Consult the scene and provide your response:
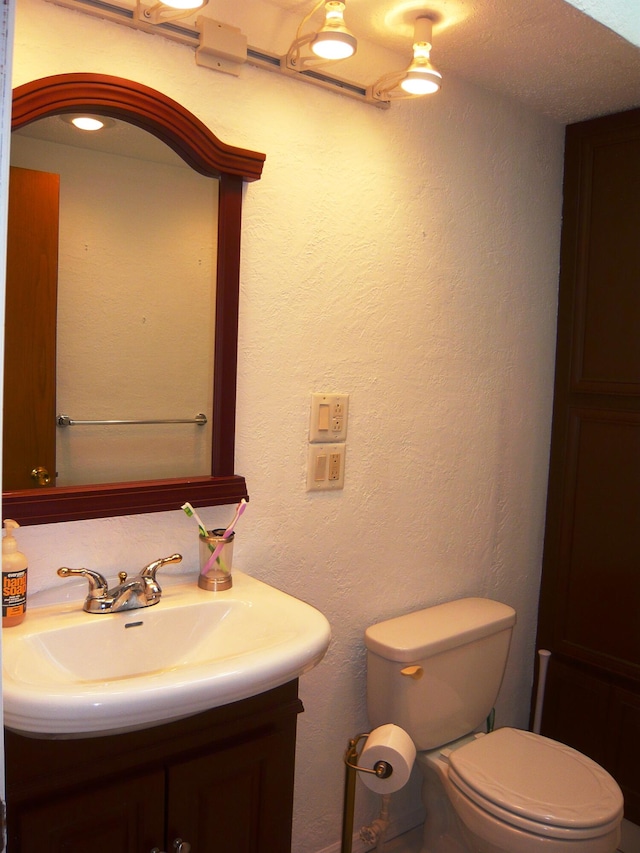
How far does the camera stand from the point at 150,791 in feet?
3.89

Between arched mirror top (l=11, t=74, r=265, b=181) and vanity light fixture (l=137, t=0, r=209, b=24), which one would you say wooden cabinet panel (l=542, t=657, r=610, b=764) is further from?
vanity light fixture (l=137, t=0, r=209, b=24)

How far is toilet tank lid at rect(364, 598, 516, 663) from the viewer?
177 centimetres

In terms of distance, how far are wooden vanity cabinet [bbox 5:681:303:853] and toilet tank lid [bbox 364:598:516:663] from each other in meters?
0.47

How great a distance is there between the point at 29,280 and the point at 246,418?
1.79ft

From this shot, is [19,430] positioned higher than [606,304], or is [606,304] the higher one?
[606,304]

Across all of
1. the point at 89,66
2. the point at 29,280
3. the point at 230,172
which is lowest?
the point at 29,280

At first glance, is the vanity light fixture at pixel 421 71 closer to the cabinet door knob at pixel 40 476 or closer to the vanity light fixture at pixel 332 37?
the vanity light fixture at pixel 332 37

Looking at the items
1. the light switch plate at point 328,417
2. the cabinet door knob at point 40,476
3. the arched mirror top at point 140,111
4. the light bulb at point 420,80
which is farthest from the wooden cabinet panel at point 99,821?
the light bulb at point 420,80

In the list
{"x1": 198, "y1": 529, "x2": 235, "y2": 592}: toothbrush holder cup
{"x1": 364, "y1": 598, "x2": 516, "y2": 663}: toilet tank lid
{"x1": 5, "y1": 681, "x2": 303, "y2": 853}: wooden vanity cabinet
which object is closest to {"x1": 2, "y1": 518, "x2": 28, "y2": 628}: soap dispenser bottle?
{"x1": 5, "y1": 681, "x2": 303, "y2": 853}: wooden vanity cabinet

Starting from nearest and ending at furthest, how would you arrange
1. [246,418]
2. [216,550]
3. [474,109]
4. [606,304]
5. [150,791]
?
[150,791]
[216,550]
[246,418]
[474,109]
[606,304]

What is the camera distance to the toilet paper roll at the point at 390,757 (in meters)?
1.26

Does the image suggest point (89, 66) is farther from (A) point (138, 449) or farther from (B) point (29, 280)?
(A) point (138, 449)

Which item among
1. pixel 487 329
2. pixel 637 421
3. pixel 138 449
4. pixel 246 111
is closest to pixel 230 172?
pixel 246 111

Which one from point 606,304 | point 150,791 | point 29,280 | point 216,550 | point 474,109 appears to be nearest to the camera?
point 150,791
